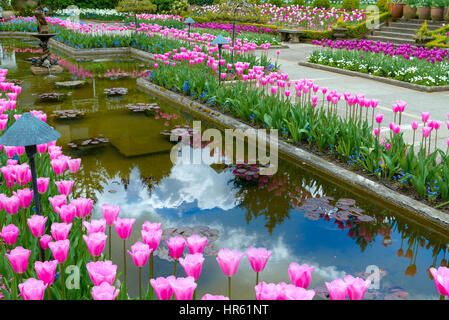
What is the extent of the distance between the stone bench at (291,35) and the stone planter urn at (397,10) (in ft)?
13.1

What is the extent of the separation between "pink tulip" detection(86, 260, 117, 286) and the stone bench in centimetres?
1953

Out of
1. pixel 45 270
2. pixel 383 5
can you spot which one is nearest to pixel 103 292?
pixel 45 270

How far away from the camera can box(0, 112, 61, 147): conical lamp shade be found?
2492 millimetres

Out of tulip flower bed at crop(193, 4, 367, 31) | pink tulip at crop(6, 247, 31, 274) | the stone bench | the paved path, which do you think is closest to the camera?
pink tulip at crop(6, 247, 31, 274)

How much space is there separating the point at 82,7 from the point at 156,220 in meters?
36.2

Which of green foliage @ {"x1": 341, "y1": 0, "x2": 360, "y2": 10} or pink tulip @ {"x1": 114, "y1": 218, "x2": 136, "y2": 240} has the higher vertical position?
green foliage @ {"x1": 341, "y1": 0, "x2": 360, "y2": 10}

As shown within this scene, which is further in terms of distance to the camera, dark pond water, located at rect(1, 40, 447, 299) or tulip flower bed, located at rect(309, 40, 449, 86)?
tulip flower bed, located at rect(309, 40, 449, 86)

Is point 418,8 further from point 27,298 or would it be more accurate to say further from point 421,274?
point 27,298

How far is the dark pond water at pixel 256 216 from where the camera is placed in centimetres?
354

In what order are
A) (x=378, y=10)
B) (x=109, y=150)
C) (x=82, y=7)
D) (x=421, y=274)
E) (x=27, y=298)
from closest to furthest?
(x=27, y=298) → (x=421, y=274) → (x=109, y=150) → (x=378, y=10) → (x=82, y=7)

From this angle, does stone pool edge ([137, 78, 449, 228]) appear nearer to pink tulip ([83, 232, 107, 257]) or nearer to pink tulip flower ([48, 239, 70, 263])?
pink tulip ([83, 232, 107, 257])

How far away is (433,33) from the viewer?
16.6 metres

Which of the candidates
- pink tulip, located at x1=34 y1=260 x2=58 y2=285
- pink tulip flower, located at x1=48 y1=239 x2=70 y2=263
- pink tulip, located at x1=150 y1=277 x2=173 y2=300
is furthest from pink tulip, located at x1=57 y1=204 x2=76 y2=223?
pink tulip, located at x1=150 y1=277 x2=173 y2=300
